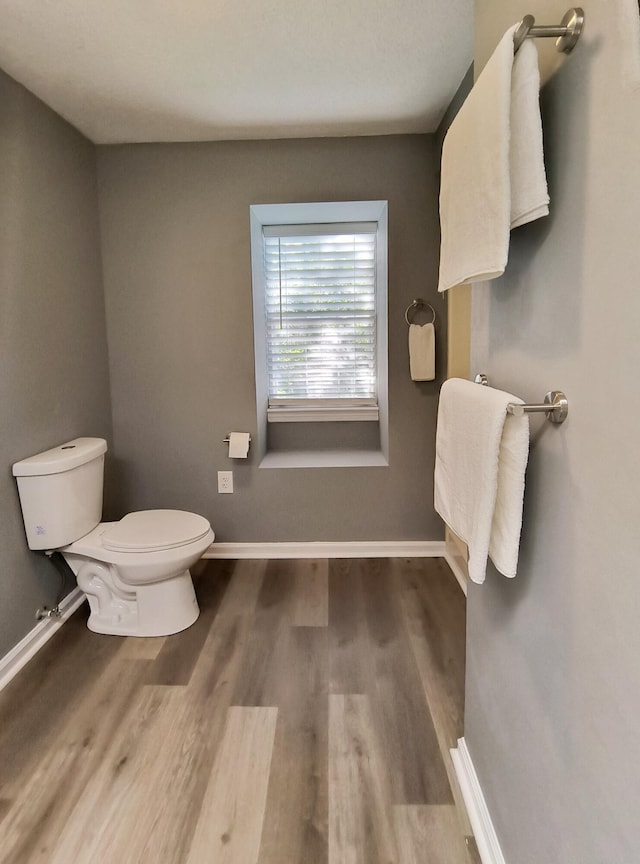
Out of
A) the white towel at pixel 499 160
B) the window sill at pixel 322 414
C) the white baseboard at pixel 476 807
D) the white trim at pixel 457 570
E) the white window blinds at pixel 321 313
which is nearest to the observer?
the white towel at pixel 499 160

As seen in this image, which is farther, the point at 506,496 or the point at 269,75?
the point at 269,75

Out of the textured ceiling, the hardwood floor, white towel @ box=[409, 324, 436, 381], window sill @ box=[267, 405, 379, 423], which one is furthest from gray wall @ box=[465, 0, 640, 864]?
window sill @ box=[267, 405, 379, 423]

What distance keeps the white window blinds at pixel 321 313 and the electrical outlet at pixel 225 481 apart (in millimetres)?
528

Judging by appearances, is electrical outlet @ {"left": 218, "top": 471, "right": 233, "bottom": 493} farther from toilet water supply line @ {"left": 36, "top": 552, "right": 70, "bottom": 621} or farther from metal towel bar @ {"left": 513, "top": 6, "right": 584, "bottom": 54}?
metal towel bar @ {"left": 513, "top": 6, "right": 584, "bottom": 54}

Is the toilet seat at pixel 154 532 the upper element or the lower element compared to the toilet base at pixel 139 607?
upper

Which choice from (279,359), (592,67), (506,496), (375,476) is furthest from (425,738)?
(279,359)

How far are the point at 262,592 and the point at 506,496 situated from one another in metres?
1.77

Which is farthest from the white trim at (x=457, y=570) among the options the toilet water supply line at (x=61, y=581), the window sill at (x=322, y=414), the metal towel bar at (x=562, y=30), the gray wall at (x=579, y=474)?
the metal towel bar at (x=562, y=30)

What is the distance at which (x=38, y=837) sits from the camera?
1244 millimetres

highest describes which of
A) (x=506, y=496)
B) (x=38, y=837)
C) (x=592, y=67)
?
(x=592, y=67)

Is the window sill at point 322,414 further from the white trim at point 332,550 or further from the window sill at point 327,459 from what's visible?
the white trim at point 332,550

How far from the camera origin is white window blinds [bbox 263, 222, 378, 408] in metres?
2.84

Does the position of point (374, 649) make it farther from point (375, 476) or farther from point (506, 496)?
point (506, 496)

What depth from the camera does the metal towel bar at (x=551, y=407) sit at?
817 millimetres
